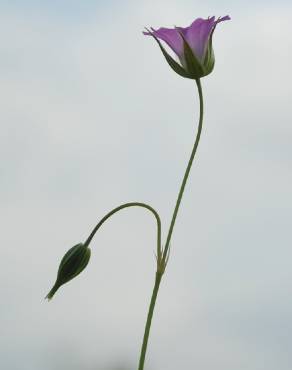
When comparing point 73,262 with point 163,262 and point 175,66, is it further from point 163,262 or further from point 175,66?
point 175,66

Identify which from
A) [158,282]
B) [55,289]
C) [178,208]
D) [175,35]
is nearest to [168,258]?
[158,282]

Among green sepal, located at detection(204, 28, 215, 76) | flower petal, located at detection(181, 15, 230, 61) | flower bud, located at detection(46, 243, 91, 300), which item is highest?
flower petal, located at detection(181, 15, 230, 61)

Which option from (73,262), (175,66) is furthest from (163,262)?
(175,66)

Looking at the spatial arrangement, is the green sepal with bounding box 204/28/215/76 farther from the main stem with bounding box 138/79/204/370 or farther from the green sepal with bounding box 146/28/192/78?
the main stem with bounding box 138/79/204/370

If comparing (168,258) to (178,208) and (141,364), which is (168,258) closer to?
(178,208)

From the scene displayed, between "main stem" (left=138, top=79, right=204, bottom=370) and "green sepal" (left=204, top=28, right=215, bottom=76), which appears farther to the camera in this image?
"green sepal" (left=204, top=28, right=215, bottom=76)

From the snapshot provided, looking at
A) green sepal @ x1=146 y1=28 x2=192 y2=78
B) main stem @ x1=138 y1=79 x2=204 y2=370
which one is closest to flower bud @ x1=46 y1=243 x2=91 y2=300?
main stem @ x1=138 y1=79 x2=204 y2=370
